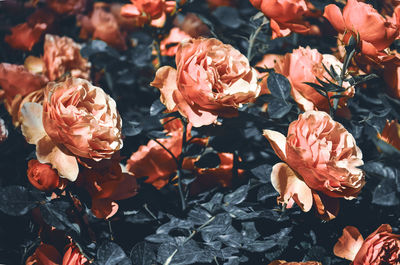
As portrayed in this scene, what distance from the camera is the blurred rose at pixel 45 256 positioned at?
946 mm

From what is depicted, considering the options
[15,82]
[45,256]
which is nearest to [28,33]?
[15,82]

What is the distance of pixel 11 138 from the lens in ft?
3.45

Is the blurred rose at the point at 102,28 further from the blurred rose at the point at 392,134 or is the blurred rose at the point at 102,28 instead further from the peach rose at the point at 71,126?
the blurred rose at the point at 392,134

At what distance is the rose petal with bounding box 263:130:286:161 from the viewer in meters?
0.87

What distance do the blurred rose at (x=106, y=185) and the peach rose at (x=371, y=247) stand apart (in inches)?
20.1

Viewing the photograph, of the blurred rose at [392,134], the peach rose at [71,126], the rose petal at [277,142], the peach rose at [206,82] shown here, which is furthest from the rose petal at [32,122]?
the blurred rose at [392,134]

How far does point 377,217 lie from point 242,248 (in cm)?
39

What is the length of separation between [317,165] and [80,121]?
0.48m

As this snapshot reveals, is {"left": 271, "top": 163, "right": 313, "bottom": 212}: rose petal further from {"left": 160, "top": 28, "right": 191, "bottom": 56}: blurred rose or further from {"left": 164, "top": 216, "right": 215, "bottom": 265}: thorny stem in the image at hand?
{"left": 160, "top": 28, "right": 191, "bottom": 56}: blurred rose

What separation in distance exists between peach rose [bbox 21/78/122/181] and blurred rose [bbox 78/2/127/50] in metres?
0.66

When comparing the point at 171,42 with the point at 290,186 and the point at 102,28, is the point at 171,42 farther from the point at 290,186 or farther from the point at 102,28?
the point at 290,186

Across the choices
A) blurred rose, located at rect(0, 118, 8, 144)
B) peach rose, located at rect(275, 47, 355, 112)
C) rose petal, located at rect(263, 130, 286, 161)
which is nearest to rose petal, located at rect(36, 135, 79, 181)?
blurred rose, located at rect(0, 118, 8, 144)

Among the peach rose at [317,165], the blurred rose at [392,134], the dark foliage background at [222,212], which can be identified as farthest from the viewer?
the blurred rose at [392,134]

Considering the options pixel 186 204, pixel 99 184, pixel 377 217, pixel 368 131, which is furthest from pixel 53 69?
pixel 377 217
